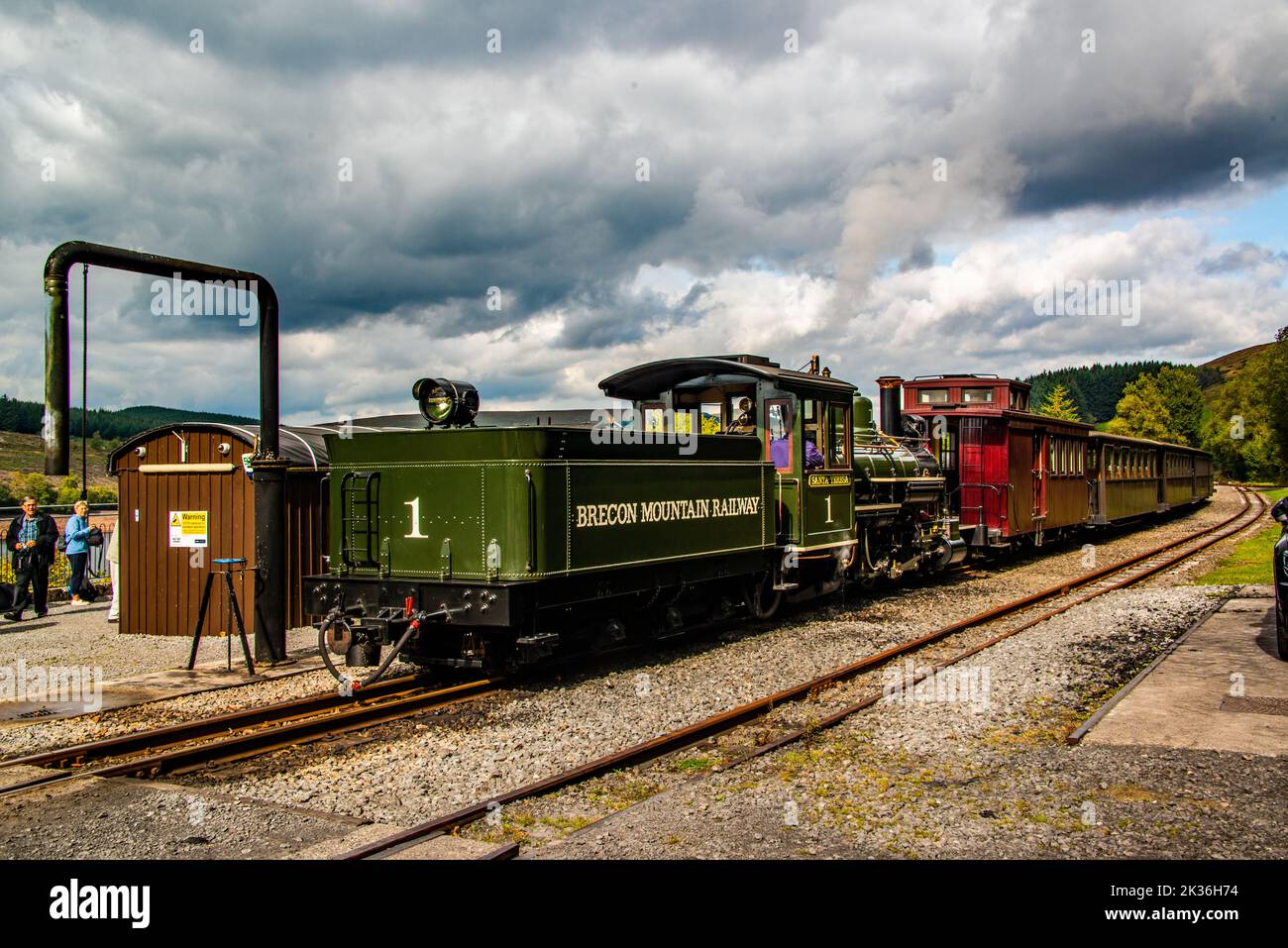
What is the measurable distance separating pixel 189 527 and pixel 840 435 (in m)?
8.81

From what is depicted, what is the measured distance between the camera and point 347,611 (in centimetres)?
853

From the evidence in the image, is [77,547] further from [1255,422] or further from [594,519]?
[1255,422]

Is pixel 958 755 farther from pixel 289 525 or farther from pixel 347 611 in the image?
pixel 289 525

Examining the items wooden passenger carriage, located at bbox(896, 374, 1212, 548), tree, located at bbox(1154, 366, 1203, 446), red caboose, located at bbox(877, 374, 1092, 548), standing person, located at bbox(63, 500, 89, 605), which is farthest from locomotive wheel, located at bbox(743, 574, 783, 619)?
tree, located at bbox(1154, 366, 1203, 446)

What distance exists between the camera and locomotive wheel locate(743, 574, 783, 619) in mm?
11727

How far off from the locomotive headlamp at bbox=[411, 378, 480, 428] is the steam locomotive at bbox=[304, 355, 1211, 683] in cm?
2

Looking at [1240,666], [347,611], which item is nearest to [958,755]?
[1240,666]

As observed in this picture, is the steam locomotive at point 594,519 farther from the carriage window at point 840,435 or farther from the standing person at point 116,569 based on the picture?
the standing person at point 116,569

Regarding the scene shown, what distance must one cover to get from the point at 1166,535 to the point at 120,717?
2739 cm

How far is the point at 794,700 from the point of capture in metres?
7.95

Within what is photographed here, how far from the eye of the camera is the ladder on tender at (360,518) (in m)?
8.82

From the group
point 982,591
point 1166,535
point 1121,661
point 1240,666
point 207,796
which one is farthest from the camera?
point 1166,535

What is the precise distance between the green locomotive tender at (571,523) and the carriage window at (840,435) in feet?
1.02
